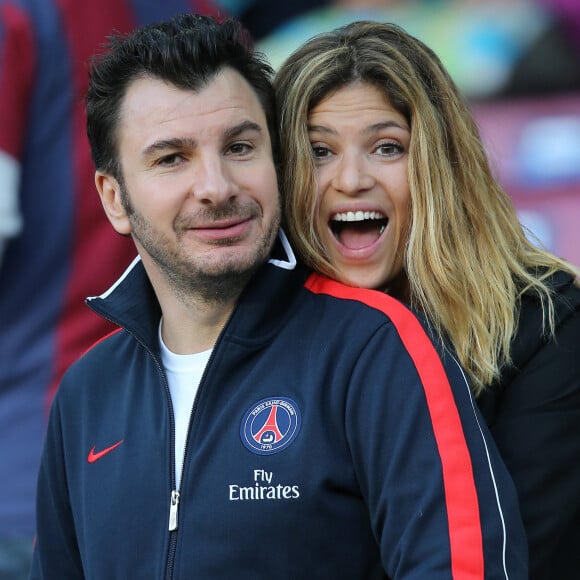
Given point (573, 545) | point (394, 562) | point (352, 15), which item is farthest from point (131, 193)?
point (352, 15)

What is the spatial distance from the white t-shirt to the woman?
368 millimetres

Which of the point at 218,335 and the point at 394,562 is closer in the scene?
the point at 394,562

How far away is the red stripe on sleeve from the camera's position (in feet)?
6.98

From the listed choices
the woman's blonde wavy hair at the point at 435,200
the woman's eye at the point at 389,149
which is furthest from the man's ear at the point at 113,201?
the woman's eye at the point at 389,149

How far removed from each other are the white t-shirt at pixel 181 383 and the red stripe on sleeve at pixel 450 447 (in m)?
0.40

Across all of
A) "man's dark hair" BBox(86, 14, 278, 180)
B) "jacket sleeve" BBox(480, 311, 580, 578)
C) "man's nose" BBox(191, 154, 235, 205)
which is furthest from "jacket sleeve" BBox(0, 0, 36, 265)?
"jacket sleeve" BBox(480, 311, 580, 578)

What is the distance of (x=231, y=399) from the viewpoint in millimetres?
2434

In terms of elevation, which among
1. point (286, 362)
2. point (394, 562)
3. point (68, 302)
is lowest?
point (394, 562)

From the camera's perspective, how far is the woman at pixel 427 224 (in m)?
2.70

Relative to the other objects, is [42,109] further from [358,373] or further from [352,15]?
[352,15]

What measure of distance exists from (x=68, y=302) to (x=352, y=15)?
1.94m

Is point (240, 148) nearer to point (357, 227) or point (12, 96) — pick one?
point (357, 227)

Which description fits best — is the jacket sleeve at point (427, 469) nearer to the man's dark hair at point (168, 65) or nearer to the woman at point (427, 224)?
the woman at point (427, 224)

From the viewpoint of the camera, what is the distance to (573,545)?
2.70m
